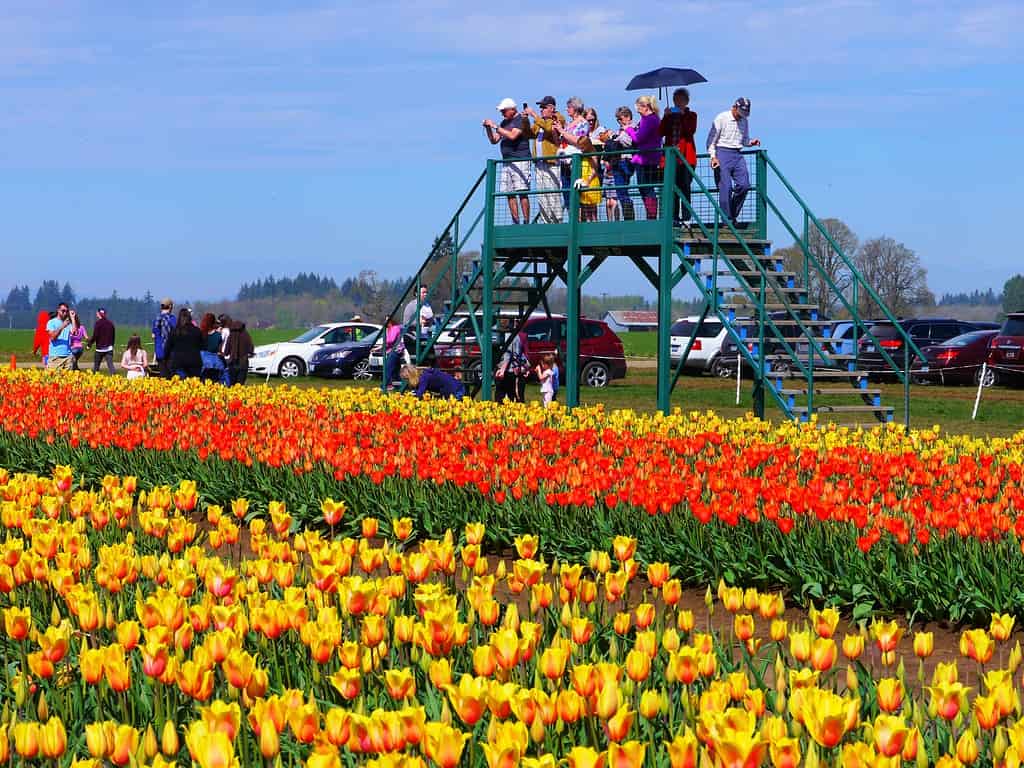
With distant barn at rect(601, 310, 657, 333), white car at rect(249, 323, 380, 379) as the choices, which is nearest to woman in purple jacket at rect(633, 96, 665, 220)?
white car at rect(249, 323, 380, 379)

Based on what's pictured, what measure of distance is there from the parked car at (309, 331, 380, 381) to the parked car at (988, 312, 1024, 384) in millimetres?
14370

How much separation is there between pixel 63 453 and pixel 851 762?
11201 millimetres

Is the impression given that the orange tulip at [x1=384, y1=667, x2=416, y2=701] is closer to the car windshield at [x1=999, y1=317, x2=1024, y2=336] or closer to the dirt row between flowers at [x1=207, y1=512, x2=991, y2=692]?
the dirt row between flowers at [x1=207, y1=512, x2=991, y2=692]

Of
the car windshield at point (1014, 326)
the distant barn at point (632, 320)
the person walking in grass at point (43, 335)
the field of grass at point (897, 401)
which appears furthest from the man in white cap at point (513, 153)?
the distant barn at point (632, 320)

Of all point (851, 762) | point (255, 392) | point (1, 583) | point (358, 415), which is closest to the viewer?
point (851, 762)

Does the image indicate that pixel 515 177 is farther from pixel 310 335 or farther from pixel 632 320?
pixel 632 320

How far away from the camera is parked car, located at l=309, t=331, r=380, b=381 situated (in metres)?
37.8

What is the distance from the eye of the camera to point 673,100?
1978cm

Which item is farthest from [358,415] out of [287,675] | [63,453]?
[287,675]

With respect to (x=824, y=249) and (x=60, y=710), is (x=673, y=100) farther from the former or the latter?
(x=824, y=249)

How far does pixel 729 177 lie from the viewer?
19.5 meters

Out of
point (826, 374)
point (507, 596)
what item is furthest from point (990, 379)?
point (507, 596)

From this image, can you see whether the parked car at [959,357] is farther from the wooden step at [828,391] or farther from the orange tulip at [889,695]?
the orange tulip at [889,695]

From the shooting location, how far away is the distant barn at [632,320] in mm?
165750
